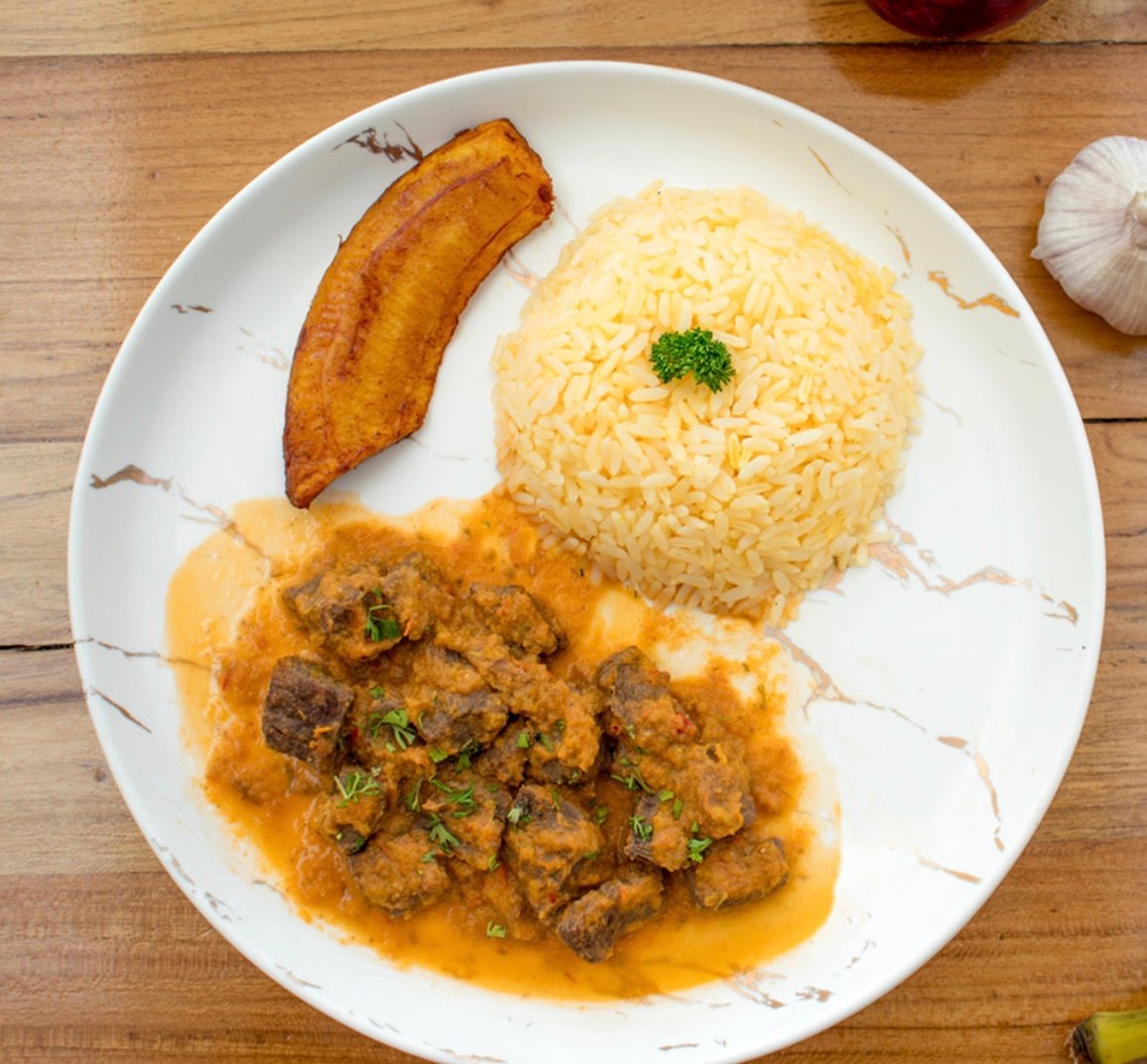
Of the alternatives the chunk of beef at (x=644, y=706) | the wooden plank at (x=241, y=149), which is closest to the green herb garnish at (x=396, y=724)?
the chunk of beef at (x=644, y=706)

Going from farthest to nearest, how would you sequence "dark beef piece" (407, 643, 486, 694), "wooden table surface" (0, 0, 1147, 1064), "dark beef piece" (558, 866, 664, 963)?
1. "wooden table surface" (0, 0, 1147, 1064)
2. "dark beef piece" (407, 643, 486, 694)
3. "dark beef piece" (558, 866, 664, 963)

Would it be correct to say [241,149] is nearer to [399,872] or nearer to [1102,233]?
[399,872]

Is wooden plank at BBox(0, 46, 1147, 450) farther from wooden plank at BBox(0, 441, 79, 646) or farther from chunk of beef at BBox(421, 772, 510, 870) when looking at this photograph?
chunk of beef at BBox(421, 772, 510, 870)

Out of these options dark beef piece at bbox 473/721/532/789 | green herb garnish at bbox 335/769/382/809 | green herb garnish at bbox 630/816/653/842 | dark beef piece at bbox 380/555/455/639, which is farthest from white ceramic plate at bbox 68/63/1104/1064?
dark beef piece at bbox 473/721/532/789

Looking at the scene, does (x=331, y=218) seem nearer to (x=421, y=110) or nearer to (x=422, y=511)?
(x=421, y=110)

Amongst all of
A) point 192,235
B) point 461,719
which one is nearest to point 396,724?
point 461,719

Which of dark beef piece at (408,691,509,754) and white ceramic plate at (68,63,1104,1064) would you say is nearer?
dark beef piece at (408,691,509,754)
